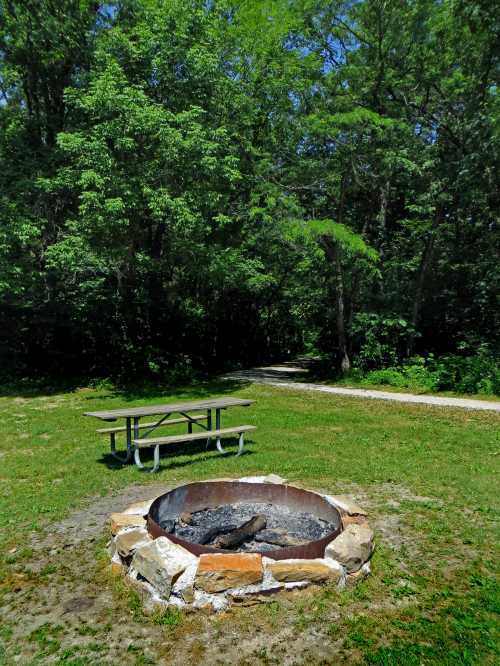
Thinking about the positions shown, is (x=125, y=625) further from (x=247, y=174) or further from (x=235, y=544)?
(x=247, y=174)

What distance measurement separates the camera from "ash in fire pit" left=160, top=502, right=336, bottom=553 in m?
3.60

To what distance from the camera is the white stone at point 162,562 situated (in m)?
3.09

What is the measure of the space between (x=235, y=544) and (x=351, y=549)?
784 mm

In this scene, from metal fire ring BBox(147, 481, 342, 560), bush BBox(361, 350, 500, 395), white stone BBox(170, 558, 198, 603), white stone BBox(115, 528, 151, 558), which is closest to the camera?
white stone BBox(170, 558, 198, 603)

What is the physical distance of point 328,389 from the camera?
40.9 feet

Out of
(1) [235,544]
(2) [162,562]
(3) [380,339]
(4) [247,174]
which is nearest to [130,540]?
(2) [162,562]

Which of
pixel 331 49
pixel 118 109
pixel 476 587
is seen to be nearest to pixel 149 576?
pixel 476 587

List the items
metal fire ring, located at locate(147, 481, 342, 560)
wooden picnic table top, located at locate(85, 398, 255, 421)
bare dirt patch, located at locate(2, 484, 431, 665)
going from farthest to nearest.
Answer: wooden picnic table top, located at locate(85, 398, 255, 421)
metal fire ring, located at locate(147, 481, 342, 560)
bare dirt patch, located at locate(2, 484, 431, 665)

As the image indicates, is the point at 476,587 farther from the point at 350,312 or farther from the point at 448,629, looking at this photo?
the point at 350,312

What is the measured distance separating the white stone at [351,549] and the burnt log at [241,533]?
60cm

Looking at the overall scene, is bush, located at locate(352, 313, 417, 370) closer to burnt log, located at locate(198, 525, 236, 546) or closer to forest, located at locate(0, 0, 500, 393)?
forest, located at locate(0, 0, 500, 393)

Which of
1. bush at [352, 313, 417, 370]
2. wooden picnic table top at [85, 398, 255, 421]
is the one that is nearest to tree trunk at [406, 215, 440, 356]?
bush at [352, 313, 417, 370]

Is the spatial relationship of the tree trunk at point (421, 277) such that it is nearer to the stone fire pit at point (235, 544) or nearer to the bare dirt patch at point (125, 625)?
the stone fire pit at point (235, 544)

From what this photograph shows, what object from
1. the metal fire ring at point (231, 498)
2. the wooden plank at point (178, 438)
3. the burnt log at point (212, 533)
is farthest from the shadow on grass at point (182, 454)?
the burnt log at point (212, 533)
